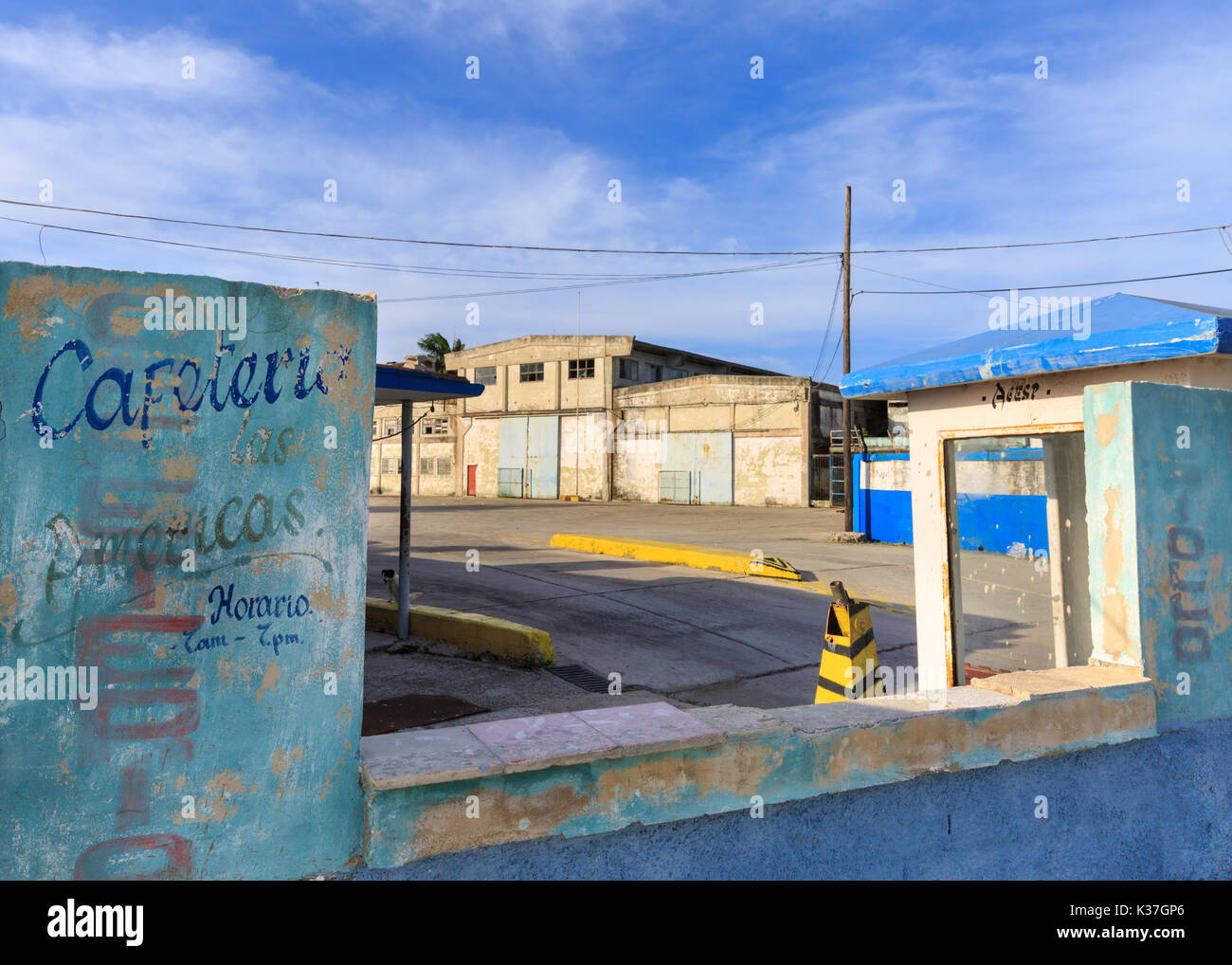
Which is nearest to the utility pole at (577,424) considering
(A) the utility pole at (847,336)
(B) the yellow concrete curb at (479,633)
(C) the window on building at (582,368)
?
(C) the window on building at (582,368)

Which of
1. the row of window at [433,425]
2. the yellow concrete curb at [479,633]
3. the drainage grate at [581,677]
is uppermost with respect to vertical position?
the row of window at [433,425]

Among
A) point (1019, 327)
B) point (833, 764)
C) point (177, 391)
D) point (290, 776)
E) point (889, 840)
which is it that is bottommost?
point (889, 840)

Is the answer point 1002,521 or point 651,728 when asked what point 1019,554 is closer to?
point 1002,521

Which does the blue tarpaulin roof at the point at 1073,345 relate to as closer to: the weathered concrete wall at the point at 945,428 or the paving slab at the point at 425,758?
the weathered concrete wall at the point at 945,428

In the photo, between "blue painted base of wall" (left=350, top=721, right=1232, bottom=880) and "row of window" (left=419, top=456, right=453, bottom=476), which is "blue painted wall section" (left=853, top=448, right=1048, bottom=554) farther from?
"row of window" (left=419, top=456, right=453, bottom=476)

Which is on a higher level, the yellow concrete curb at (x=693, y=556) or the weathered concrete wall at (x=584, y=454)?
the weathered concrete wall at (x=584, y=454)

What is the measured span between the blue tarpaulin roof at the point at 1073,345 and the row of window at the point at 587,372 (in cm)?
3175

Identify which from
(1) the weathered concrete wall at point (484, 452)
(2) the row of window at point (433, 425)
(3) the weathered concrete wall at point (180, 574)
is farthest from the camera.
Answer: (2) the row of window at point (433, 425)

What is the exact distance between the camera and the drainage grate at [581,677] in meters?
7.06

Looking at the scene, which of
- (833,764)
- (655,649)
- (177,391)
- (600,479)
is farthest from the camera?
(600,479)
